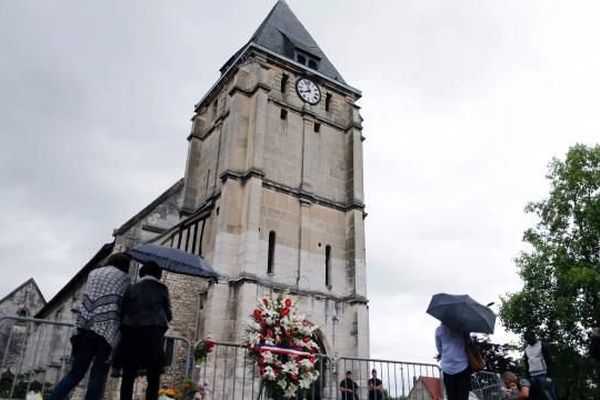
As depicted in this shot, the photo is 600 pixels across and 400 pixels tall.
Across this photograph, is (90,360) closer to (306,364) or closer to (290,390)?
(290,390)

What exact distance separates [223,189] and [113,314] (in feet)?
44.0

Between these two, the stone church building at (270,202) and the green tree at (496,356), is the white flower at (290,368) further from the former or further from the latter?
the green tree at (496,356)

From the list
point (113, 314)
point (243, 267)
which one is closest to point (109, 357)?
point (113, 314)

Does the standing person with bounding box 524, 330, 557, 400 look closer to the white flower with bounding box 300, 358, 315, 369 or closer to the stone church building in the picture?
Result: the white flower with bounding box 300, 358, 315, 369

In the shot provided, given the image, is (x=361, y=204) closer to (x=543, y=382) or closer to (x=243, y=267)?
(x=243, y=267)

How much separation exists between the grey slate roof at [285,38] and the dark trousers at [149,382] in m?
19.3

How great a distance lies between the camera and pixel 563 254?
1955cm

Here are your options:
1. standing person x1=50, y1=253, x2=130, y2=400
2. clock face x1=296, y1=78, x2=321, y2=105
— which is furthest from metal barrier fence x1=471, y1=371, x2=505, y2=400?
clock face x1=296, y1=78, x2=321, y2=105

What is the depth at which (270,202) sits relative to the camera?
1953 cm

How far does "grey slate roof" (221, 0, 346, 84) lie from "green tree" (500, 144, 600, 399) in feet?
39.9

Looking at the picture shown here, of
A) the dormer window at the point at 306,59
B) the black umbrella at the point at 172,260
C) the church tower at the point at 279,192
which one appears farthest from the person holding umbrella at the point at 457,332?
the dormer window at the point at 306,59

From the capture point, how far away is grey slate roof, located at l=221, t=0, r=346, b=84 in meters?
23.9

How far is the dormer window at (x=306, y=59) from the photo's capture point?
24.3 metres

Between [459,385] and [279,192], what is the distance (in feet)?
47.9
